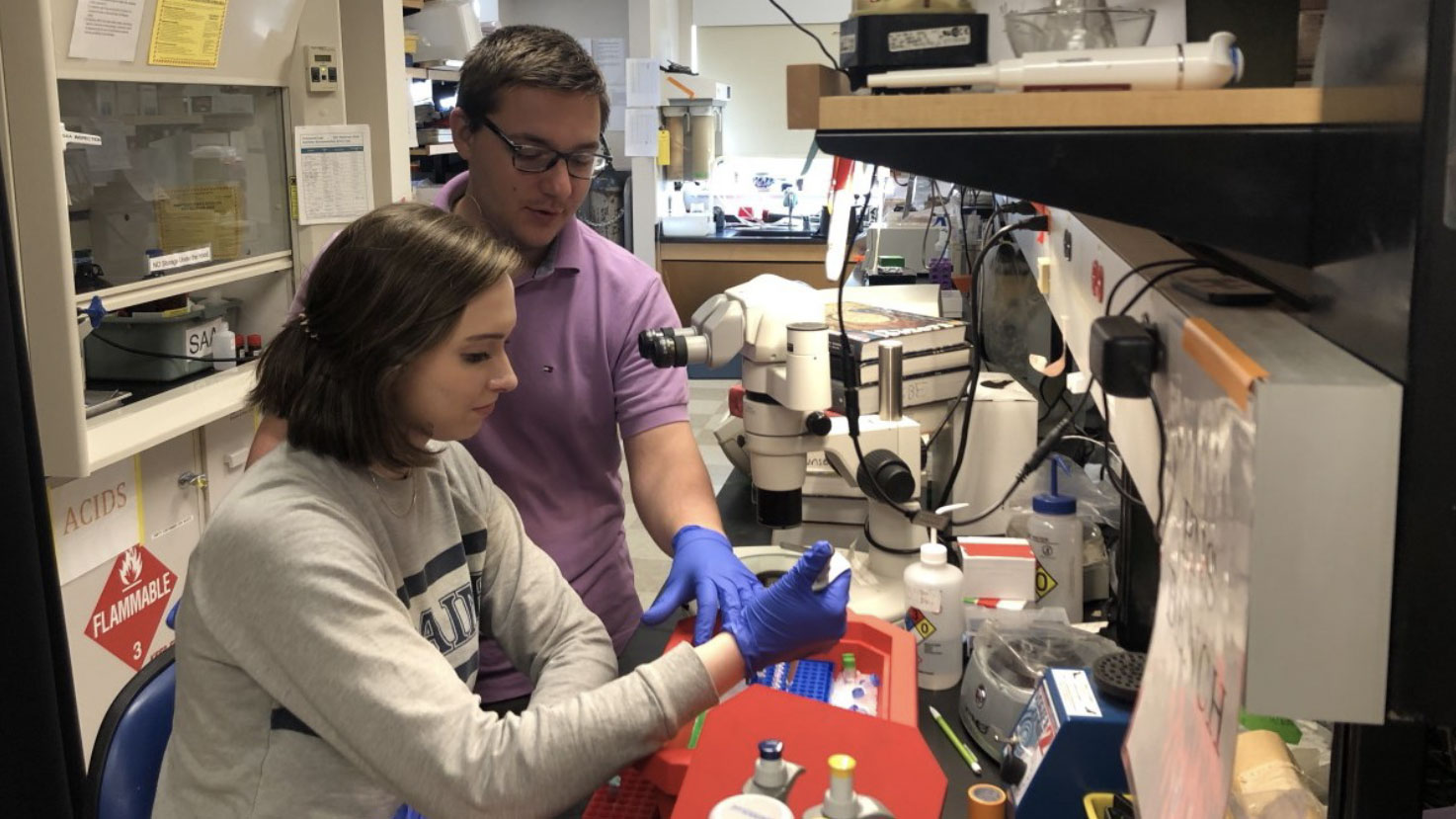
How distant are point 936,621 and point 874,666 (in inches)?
6.1

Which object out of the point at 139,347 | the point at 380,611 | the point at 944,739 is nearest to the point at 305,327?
the point at 380,611

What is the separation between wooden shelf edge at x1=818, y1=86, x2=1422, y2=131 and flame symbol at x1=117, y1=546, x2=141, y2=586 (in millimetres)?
2283

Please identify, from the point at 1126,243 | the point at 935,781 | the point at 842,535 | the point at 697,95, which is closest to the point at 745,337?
the point at 842,535

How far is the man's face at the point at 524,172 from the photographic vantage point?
5.35 feet

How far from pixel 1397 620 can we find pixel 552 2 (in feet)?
23.5

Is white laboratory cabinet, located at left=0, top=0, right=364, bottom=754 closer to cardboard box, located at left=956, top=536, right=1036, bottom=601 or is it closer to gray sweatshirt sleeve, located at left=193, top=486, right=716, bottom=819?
gray sweatshirt sleeve, located at left=193, top=486, right=716, bottom=819

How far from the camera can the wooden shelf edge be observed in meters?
0.65

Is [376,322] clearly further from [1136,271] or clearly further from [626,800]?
[1136,271]

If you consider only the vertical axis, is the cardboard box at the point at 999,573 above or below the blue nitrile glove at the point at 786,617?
below

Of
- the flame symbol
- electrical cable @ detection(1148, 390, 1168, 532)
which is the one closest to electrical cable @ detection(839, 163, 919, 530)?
electrical cable @ detection(1148, 390, 1168, 532)

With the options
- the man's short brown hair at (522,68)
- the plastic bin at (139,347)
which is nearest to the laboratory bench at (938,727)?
the man's short brown hair at (522,68)

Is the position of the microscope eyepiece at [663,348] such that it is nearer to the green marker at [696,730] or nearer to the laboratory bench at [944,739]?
the laboratory bench at [944,739]

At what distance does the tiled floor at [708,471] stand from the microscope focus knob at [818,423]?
55 cm

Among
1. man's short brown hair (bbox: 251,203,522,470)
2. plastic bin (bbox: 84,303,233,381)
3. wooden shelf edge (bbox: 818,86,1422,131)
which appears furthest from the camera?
plastic bin (bbox: 84,303,233,381)
